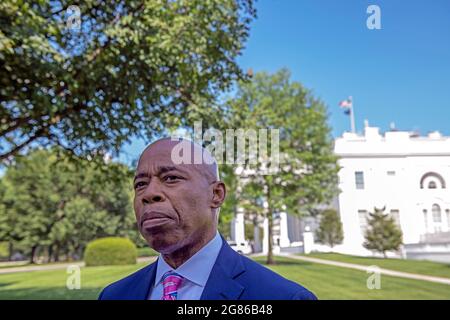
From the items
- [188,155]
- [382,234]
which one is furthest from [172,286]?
[382,234]

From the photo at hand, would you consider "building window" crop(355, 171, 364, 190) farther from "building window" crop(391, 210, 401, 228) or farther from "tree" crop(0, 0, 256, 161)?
"tree" crop(0, 0, 256, 161)

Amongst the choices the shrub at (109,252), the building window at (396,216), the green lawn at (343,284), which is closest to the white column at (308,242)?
the green lawn at (343,284)

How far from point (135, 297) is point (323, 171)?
1204 cm

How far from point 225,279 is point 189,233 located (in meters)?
0.19

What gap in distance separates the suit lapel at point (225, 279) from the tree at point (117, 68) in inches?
171

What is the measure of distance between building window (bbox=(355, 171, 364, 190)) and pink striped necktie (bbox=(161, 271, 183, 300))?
11.6 feet

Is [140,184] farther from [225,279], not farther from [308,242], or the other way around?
[308,242]

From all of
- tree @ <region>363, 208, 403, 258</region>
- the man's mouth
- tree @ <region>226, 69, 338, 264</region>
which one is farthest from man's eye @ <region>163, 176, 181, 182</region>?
tree @ <region>226, 69, 338, 264</region>

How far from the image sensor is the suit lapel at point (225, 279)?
1.08 meters

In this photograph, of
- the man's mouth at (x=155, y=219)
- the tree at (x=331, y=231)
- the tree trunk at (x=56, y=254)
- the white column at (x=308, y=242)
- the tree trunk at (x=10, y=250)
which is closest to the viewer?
the man's mouth at (x=155, y=219)

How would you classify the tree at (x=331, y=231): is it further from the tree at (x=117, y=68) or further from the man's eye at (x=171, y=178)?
the man's eye at (x=171, y=178)

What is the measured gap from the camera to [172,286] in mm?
1155

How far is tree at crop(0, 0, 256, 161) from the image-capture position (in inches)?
204
